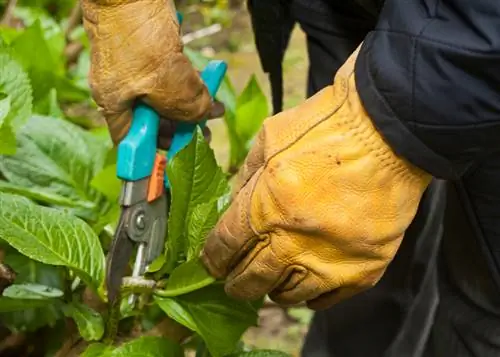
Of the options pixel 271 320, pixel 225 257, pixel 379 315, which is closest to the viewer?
pixel 225 257

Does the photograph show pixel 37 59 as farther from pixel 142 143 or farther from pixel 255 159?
pixel 255 159

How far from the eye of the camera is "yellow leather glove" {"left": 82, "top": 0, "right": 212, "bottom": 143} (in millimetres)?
1468

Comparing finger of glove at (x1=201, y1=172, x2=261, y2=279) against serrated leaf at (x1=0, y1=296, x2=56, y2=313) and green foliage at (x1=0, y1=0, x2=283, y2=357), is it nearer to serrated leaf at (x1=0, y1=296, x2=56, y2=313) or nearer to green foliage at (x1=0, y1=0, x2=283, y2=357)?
green foliage at (x1=0, y1=0, x2=283, y2=357)

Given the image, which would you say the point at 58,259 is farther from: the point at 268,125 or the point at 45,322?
the point at 268,125

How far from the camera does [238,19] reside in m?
3.87

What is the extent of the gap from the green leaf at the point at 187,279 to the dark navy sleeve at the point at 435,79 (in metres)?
0.41

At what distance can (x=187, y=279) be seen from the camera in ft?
4.83

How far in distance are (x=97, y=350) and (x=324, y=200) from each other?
473 millimetres

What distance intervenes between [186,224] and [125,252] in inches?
4.2

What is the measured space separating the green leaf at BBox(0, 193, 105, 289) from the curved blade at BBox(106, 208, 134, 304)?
4 centimetres

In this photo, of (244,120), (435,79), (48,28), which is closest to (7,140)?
(244,120)

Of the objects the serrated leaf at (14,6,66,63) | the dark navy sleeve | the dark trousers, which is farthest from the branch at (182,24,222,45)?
the dark navy sleeve

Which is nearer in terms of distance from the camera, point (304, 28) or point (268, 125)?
point (268, 125)

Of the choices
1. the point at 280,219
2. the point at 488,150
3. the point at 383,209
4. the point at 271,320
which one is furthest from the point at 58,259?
the point at 271,320
